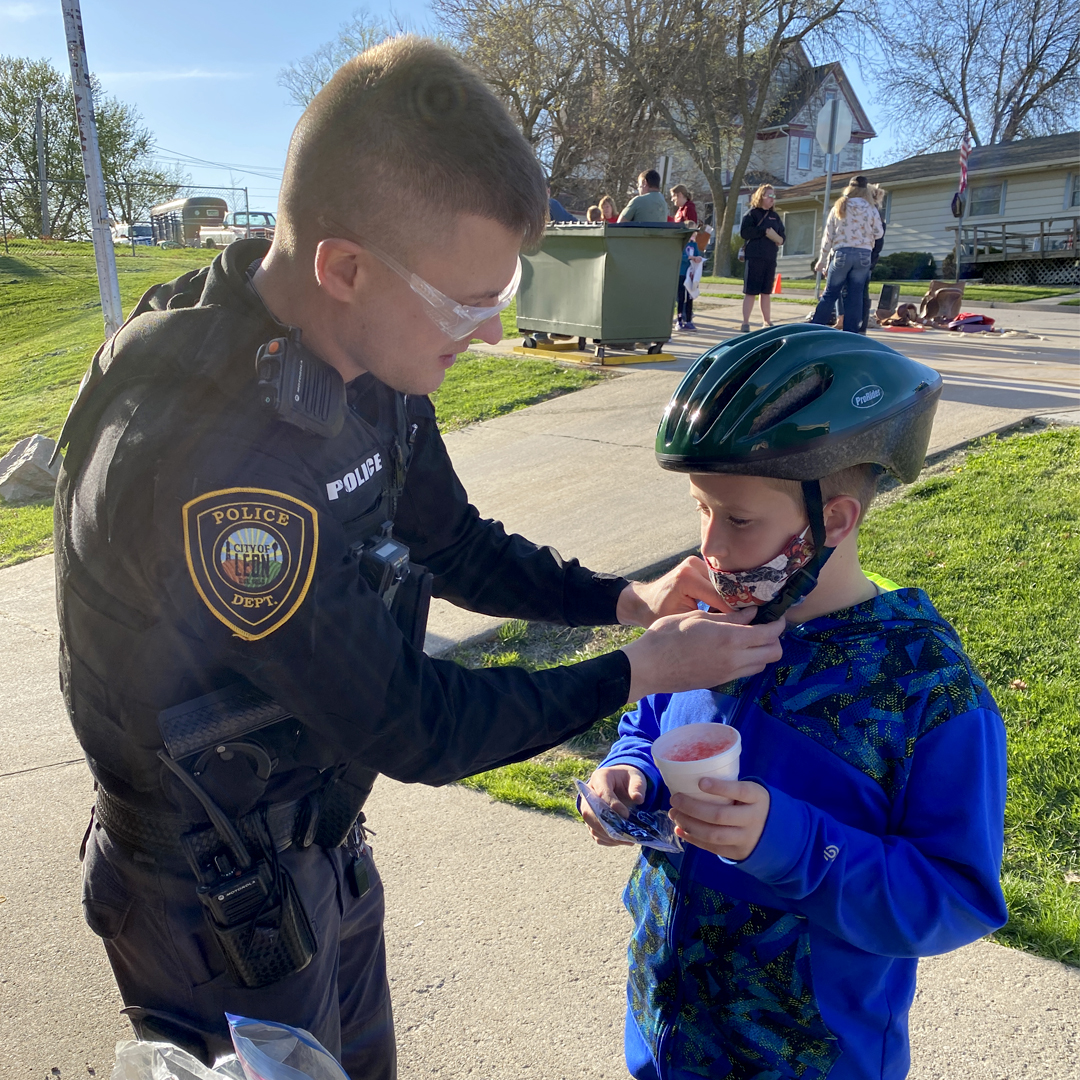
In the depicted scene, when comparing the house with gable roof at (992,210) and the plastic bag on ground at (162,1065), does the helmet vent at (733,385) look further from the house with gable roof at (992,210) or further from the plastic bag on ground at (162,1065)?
the house with gable roof at (992,210)

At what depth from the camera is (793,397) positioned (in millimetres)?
1842

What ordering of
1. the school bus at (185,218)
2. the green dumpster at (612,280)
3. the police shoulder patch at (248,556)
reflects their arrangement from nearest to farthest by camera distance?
the police shoulder patch at (248,556)
the green dumpster at (612,280)
the school bus at (185,218)

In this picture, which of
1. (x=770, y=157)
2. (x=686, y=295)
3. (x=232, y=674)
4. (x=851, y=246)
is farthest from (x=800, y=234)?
(x=232, y=674)

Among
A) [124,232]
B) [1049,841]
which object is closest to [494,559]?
[1049,841]

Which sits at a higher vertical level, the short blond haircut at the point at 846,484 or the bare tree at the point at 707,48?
the bare tree at the point at 707,48

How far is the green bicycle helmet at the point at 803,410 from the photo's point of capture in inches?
70.7

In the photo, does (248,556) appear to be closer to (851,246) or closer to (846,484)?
(846,484)

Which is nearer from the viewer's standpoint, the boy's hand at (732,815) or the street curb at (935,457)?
the boy's hand at (732,815)

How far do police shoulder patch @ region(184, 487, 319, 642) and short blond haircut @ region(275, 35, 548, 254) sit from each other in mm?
555

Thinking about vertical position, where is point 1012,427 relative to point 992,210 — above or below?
below

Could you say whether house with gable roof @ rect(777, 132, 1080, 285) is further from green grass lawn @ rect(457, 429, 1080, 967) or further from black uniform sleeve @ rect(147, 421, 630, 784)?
black uniform sleeve @ rect(147, 421, 630, 784)

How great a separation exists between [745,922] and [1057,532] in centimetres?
431

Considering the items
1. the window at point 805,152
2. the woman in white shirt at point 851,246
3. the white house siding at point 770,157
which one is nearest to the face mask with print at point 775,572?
the woman in white shirt at point 851,246

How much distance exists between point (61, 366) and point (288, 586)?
1513 cm
